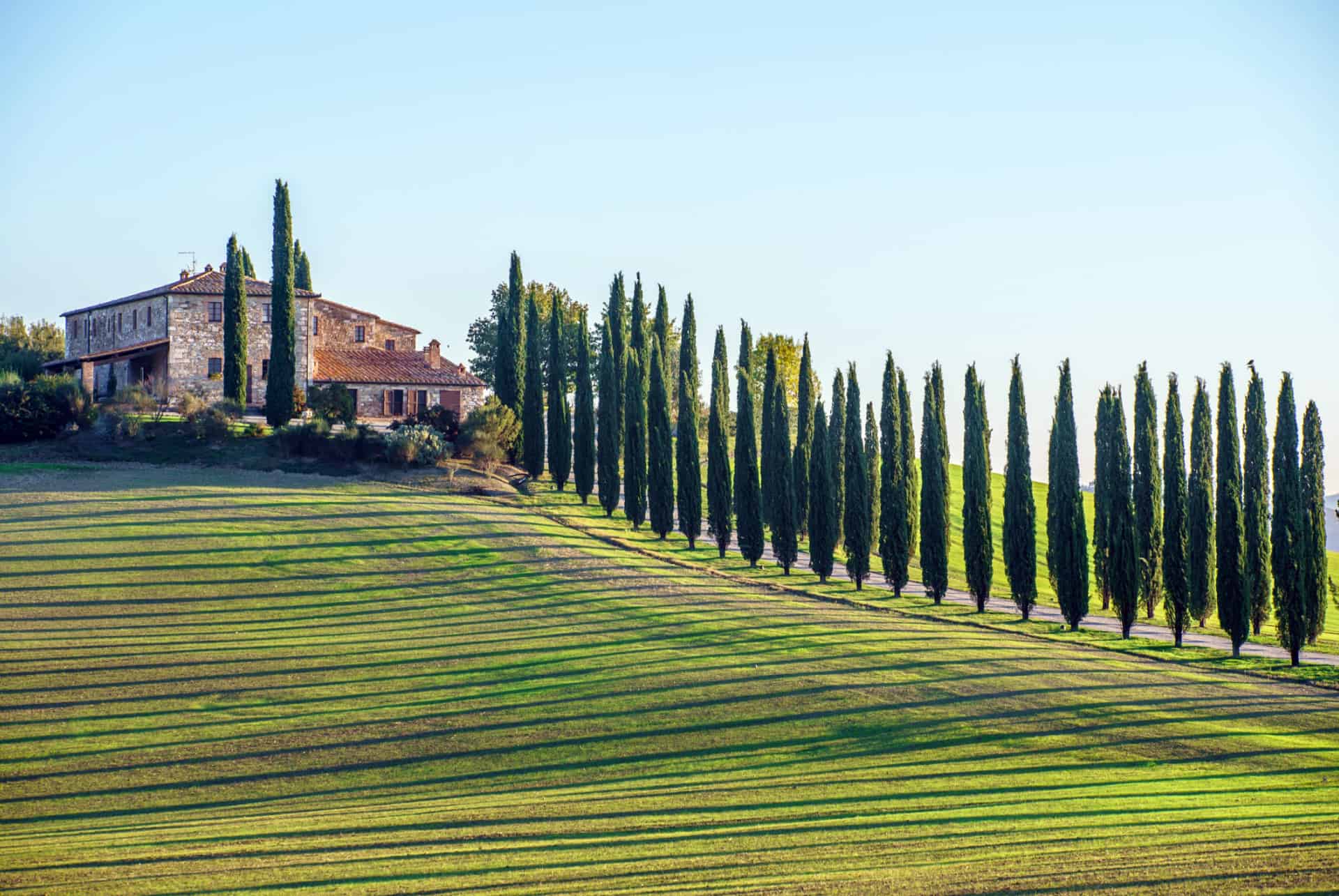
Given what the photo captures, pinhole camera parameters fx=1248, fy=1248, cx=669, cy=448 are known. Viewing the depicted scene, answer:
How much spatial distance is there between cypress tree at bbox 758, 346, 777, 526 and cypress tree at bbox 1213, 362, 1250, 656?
16.9 meters

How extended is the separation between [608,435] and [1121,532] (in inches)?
968

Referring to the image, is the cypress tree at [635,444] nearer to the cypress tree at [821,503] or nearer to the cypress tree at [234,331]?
the cypress tree at [821,503]

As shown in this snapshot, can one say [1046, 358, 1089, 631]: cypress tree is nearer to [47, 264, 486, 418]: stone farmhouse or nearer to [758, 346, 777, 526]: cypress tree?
[758, 346, 777, 526]: cypress tree

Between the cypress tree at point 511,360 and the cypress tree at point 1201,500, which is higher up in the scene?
the cypress tree at point 511,360

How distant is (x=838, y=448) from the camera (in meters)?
51.5

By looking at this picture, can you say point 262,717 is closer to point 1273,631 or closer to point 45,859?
point 45,859

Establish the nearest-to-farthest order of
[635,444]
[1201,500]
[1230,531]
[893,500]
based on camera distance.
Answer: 1. [1230,531]
2. [1201,500]
3. [893,500]
4. [635,444]

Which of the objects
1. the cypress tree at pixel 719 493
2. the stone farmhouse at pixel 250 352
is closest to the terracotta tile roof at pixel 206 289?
the stone farmhouse at pixel 250 352

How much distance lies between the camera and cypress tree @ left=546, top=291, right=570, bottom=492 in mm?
59812

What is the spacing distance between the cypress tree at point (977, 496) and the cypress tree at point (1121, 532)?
405 cm

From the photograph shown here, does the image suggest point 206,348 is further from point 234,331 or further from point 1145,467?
point 1145,467

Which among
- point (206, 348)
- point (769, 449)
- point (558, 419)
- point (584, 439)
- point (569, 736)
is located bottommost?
point (569, 736)

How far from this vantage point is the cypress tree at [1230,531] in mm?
36438

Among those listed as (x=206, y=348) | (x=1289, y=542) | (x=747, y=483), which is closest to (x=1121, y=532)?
(x=1289, y=542)
